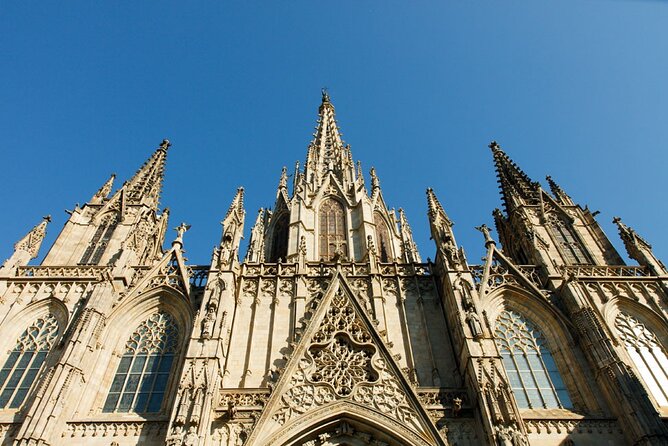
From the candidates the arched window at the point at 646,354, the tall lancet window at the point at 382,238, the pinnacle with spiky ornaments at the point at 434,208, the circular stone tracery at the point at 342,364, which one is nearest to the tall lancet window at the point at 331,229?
the tall lancet window at the point at 382,238

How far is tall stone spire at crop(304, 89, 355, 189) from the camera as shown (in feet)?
102

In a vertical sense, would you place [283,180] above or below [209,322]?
above

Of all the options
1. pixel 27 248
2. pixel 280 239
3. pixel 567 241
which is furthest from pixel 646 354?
pixel 27 248

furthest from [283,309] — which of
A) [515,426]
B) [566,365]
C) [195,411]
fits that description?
[566,365]

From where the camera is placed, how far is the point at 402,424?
14125 millimetres

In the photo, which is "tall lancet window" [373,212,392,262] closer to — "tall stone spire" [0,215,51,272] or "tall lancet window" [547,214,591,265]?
"tall lancet window" [547,214,591,265]

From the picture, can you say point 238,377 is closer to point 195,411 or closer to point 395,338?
point 195,411

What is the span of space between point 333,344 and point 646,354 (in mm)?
11423

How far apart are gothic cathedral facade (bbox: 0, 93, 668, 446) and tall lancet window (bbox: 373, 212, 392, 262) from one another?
2.18 m

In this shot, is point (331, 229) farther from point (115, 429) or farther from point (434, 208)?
point (115, 429)

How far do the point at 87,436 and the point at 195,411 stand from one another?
3.86 m

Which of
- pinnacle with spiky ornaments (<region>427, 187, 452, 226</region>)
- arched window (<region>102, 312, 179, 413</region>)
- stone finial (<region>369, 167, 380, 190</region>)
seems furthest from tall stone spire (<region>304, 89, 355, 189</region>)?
arched window (<region>102, 312, 179, 413</region>)

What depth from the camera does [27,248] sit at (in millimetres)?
21516

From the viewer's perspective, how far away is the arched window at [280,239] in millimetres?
25609
